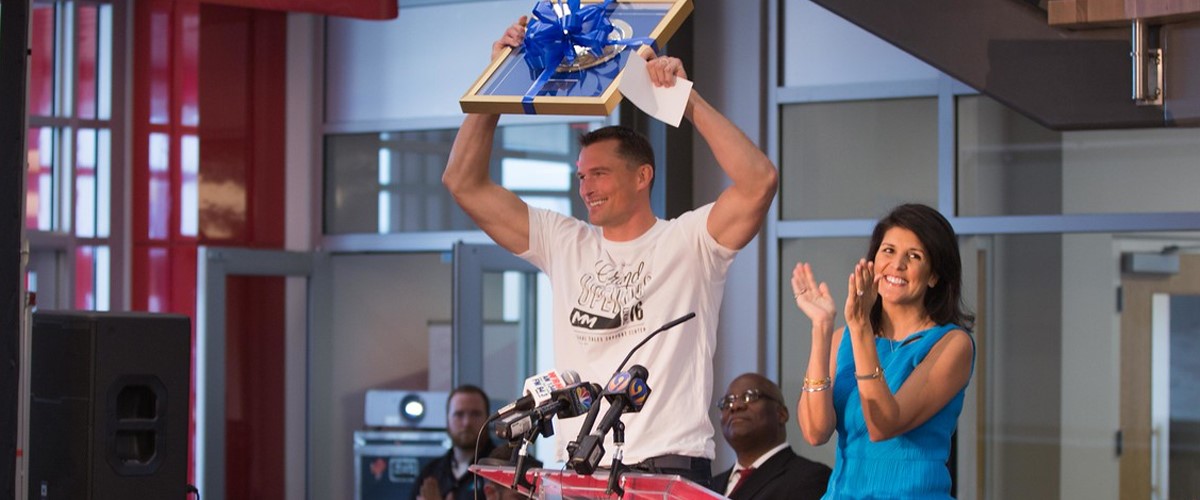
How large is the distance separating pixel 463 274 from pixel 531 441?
3887mm

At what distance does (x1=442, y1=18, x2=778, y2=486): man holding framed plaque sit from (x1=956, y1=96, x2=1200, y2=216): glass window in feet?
8.81

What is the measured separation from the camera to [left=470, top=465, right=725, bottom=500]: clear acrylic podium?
2211 millimetres

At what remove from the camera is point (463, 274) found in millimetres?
6234

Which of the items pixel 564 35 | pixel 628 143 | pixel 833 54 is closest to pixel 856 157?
pixel 833 54

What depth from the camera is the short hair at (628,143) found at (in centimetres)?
321

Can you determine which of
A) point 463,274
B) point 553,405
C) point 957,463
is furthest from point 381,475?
point 553,405

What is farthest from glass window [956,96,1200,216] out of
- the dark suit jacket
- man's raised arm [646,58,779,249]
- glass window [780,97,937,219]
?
man's raised arm [646,58,779,249]

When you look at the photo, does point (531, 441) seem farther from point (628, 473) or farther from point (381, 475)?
point (381, 475)

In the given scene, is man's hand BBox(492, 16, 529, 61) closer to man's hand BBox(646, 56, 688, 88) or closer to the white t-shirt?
man's hand BBox(646, 56, 688, 88)

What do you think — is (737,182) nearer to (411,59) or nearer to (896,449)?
(896,449)

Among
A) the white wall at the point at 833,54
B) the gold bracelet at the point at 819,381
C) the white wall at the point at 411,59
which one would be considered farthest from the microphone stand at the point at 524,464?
the white wall at the point at 411,59

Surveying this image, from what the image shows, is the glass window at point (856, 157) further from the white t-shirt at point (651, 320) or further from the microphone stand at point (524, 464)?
the microphone stand at point (524, 464)

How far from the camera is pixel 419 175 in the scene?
272 inches

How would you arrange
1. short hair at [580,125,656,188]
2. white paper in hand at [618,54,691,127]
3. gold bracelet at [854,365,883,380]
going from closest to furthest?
gold bracelet at [854,365,883,380]
white paper in hand at [618,54,691,127]
short hair at [580,125,656,188]
